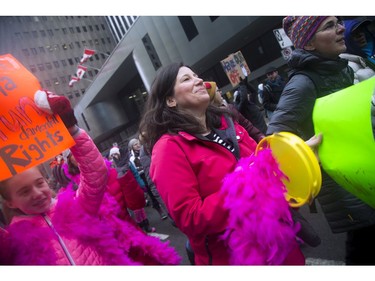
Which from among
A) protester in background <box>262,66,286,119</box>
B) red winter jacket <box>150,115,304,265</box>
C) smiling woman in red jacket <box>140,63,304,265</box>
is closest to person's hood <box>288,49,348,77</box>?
smiling woman in red jacket <box>140,63,304,265</box>

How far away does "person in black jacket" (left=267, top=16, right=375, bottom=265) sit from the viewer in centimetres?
137

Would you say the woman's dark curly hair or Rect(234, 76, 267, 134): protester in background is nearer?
the woman's dark curly hair

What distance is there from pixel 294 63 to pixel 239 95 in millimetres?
1448

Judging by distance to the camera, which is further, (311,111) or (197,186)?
(311,111)

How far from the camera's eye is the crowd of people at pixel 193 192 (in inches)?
34.9

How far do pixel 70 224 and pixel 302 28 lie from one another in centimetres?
142

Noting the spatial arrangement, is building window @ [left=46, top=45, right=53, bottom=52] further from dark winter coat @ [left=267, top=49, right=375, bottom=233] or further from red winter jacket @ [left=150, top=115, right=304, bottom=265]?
dark winter coat @ [left=267, top=49, right=375, bottom=233]

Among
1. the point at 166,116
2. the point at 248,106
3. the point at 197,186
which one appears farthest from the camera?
the point at 248,106

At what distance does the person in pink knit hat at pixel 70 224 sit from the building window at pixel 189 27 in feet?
2.30

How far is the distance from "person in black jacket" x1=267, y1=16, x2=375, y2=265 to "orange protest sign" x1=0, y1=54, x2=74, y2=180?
922mm

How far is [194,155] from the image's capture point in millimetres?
1121

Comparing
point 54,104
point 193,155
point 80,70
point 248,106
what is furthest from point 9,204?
point 248,106

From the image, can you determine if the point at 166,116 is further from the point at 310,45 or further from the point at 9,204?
the point at 310,45

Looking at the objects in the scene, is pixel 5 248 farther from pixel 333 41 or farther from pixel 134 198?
pixel 333 41
